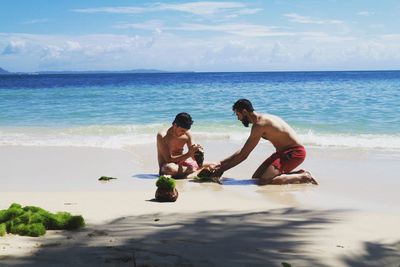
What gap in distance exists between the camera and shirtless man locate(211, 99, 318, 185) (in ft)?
25.9

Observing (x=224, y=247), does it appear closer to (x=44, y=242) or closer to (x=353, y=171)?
(x=44, y=242)

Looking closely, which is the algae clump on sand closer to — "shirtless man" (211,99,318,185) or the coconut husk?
the coconut husk

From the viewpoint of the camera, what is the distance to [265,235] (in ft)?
14.9

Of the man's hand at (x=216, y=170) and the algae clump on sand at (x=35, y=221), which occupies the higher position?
the algae clump on sand at (x=35, y=221)

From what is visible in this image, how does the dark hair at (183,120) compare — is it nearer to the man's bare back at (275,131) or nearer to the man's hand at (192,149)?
the man's hand at (192,149)

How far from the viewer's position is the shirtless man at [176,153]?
27.9ft

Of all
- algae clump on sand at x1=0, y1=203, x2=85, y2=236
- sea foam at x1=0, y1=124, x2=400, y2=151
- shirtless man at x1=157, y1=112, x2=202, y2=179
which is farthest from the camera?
sea foam at x1=0, y1=124, x2=400, y2=151

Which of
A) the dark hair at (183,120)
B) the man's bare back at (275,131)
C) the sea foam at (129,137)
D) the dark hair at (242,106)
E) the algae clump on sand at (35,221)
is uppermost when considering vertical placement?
the dark hair at (242,106)

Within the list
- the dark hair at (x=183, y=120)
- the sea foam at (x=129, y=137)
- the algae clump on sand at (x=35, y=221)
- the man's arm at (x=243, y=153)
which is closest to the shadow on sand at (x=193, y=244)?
the algae clump on sand at (x=35, y=221)

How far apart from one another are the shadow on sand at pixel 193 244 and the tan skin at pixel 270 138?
249 centimetres

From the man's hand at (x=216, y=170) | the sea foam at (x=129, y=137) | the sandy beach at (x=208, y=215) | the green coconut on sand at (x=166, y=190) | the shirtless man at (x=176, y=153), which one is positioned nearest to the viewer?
the sandy beach at (x=208, y=215)

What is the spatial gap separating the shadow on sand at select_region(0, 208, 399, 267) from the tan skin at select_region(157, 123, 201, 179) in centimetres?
310

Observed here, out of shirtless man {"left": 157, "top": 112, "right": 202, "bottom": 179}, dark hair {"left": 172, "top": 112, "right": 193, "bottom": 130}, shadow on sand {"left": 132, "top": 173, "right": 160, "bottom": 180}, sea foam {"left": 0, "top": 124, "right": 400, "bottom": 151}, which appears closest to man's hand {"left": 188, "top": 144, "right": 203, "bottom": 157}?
shirtless man {"left": 157, "top": 112, "right": 202, "bottom": 179}

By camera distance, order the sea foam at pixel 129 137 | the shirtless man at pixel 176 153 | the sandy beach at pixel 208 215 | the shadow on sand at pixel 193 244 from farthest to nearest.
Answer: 1. the sea foam at pixel 129 137
2. the shirtless man at pixel 176 153
3. the sandy beach at pixel 208 215
4. the shadow on sand at pixel 193 244
